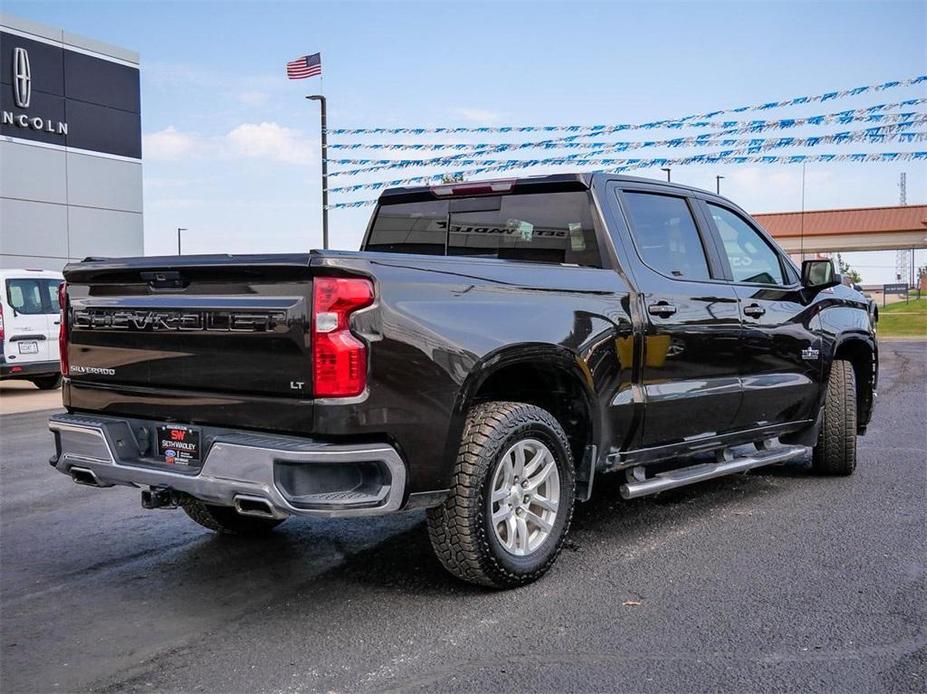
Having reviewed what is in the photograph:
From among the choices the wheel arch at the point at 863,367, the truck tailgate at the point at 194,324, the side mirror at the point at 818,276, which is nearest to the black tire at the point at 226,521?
the truck tailgate at the point at 194,324

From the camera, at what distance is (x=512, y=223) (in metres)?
5.30

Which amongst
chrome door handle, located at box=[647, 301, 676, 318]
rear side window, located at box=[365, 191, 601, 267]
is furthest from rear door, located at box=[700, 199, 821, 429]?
rear side window, located at box=[365, 191, 601, 267]

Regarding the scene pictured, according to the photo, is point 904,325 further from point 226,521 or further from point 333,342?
point 333,342

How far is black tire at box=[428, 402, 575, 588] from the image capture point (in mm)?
3996

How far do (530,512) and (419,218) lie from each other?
83.4 inches

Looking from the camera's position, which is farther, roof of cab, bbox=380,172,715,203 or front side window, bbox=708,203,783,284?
front side window, bbox=708,203,783,284

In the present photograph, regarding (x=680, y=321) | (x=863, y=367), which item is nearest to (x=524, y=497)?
(x=680, y=321)

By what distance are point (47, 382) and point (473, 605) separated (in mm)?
12592

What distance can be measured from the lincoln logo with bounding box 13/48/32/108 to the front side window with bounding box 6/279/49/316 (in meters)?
10.8

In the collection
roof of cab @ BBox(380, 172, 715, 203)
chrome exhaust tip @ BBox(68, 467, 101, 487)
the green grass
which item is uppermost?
roof of cab @ BBox(380, 172, 715, 203)

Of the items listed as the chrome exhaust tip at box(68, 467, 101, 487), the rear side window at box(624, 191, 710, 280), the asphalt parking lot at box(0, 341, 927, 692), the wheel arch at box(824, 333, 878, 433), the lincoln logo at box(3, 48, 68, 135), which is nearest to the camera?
the asphalt parking lot at box(0, 341, 927, 692)

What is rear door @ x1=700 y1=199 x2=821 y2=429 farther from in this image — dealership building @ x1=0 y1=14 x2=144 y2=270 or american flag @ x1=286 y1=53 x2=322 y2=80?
dealership building @ x1=0 y1=14 x2=144 y2=270

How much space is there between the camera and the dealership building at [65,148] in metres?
22.2

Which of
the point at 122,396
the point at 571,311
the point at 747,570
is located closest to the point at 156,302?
the point at 122,396
